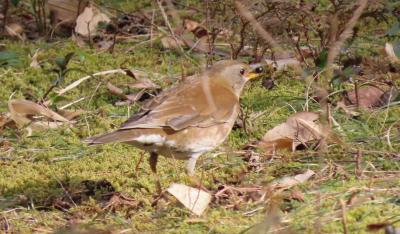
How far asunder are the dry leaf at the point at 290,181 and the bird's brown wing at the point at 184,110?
64cm

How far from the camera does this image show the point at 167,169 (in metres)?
6.52

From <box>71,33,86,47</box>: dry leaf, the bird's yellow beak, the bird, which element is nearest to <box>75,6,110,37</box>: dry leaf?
<box>71,33,86,47</box>: dry leaf

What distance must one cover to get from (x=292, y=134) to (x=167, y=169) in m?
0.87

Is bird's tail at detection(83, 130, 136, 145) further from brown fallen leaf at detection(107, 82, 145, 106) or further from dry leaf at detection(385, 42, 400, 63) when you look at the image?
dry leaf at detection(385, 42, 400, 63)

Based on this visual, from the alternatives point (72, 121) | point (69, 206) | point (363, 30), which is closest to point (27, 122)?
point (72, 121)

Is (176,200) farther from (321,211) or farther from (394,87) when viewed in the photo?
(394,87)

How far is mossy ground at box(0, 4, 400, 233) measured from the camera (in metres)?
5.31

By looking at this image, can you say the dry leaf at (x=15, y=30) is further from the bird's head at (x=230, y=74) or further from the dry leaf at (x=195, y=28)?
the bird's head at (x=230, y=74)

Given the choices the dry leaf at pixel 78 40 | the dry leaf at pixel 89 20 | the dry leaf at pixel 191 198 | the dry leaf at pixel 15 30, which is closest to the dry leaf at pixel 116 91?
the dry leaf at pixel 78 40

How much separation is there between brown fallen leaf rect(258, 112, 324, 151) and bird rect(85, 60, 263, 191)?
30cm

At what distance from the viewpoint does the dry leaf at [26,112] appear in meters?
7.31

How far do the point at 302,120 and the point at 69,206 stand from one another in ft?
5.85

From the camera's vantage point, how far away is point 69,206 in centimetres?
583

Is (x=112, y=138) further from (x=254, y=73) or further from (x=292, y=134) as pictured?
(x=254, y=73)
